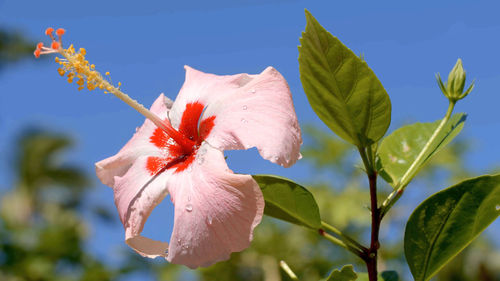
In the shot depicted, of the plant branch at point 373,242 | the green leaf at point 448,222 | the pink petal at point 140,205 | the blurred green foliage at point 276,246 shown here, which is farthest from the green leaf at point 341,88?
the blurred green foliage at point 276,246

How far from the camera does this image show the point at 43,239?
5.09 metres

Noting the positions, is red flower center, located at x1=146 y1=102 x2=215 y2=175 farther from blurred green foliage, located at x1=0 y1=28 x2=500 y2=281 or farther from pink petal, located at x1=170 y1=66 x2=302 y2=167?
blurred green foliage, located at x1=0 y1=28 x2=500 y2=281

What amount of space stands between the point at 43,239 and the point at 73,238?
1.01 ft

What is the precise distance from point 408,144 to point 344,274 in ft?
1.52

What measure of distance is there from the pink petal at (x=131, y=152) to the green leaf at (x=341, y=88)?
1.36ft

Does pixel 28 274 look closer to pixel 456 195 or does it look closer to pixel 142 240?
Answer: pixel 142 240

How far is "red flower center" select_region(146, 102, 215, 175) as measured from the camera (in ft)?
3.68

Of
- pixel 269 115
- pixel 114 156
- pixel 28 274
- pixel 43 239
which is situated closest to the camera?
pixel 269 115

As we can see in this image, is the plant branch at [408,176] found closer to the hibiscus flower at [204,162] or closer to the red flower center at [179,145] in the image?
the hibiscus flower at [204,162]

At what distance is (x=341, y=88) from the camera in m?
1.04

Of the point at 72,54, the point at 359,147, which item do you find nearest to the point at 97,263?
the point at 72,54

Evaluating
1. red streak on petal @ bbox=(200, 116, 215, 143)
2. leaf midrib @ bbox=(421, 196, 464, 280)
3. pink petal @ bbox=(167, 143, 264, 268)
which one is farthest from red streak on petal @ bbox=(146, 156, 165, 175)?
leaf midrib @ bbox=(421, 196, 464, 280)

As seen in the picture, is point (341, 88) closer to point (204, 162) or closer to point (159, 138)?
point (204, 162)

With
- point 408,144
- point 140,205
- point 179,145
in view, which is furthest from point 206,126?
point 408,144
